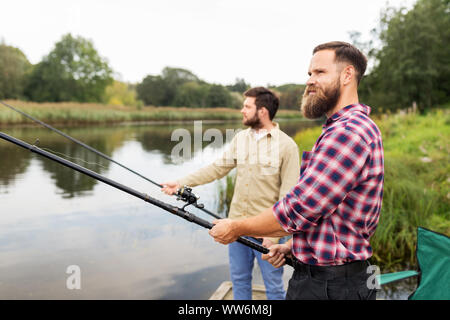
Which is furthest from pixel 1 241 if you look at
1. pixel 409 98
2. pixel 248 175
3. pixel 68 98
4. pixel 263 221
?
pixel 68 98

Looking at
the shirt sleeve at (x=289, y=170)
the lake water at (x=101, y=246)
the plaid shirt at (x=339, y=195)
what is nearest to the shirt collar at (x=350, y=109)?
the plaid shirt at (x=339, y=195)

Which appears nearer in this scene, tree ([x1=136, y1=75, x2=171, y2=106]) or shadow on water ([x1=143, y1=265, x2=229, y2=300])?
shadow on water ([x1=143, y1=265, x2=229, y2=300])

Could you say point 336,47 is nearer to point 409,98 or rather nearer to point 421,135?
point 421,135

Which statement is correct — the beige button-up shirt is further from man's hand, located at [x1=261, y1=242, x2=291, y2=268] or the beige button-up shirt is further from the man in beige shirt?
man's hand, located at [x1=261, y1=242, x2=291, y2=268]

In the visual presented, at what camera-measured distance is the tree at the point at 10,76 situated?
4172 cm

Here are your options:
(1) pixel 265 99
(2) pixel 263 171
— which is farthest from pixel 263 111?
(2) pixel 263 171

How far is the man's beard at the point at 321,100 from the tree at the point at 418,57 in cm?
3574

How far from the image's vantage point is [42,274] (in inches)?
224

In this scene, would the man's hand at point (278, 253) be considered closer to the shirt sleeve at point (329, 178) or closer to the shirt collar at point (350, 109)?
the shirt sleeve at point (329, 178)

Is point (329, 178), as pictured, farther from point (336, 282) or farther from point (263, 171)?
point (263, 171)

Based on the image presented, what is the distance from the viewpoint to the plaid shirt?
1323 millimetres

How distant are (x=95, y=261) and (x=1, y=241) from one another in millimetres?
2334

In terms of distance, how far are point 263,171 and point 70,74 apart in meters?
54.8

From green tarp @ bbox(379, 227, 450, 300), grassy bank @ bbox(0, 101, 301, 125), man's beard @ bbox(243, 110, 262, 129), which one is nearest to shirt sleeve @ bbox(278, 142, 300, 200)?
man's beard @ bbox(243, 110, 262, 129)
